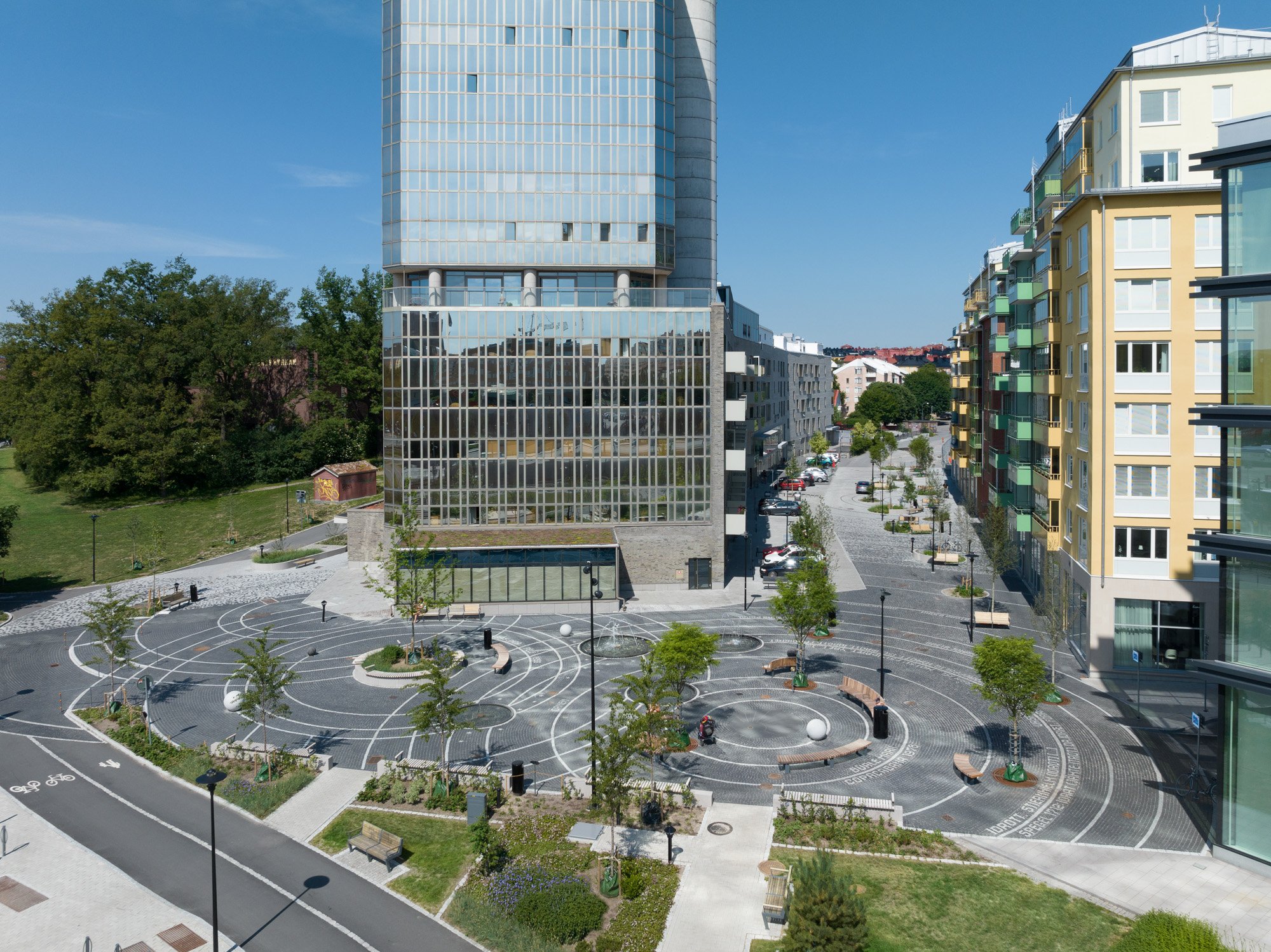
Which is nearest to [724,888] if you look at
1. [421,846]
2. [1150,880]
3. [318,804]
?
[421,846]

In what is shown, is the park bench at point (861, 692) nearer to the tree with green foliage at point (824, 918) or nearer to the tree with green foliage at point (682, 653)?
the tree with green foliage at point (682, 653)

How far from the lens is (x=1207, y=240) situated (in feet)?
122

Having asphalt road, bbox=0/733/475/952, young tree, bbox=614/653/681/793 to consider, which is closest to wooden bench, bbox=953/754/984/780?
young tree, bbox=614/653/681/793

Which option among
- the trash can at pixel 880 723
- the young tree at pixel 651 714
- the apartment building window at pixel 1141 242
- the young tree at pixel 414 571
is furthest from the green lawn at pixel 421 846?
the apartment building window at pixel 1141 242

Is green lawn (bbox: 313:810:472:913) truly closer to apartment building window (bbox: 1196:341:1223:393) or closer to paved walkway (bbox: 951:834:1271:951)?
paved walkway (bbox: 951:834:1271:951)

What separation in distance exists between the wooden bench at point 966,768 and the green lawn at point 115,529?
59.6 metres

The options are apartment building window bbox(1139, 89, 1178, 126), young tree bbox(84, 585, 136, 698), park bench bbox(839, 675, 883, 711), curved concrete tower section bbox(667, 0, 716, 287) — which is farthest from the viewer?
curved concrete tower section bbox(667, 0, 716, 287)

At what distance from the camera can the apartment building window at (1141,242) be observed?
37.8m

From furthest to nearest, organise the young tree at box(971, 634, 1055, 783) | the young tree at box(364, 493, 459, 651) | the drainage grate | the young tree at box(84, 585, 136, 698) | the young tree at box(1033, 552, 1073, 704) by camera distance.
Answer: the young tree at box(364, 493, 459, 651), the young tree at box(1033, 552, 1073, 704), the young tree at box(84, 585, 136, 698), the young tree at box(971, 634, 1055, 783), the drainage grate

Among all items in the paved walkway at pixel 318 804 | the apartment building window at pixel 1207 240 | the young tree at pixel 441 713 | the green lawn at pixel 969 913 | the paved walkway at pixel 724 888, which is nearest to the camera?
the green lawn at pixel 969 913

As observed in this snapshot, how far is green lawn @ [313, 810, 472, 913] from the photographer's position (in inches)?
948

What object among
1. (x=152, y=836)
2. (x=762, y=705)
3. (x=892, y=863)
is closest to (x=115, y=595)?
(x=152, y=836)

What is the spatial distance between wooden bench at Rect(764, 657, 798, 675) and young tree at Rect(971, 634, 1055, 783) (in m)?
10.9

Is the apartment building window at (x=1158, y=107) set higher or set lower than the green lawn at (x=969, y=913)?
higher
